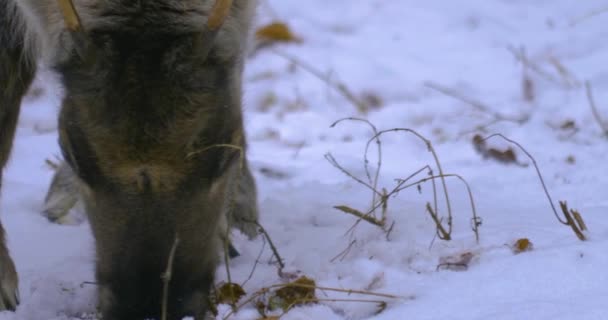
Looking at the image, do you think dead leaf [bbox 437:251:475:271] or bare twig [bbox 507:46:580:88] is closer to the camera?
dead leaf [bbox 437:251:475:271]

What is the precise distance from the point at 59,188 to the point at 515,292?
2645mm

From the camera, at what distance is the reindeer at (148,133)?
2.66 meters

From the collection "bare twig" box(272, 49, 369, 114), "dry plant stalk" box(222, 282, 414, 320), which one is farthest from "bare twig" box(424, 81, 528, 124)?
"dry plant stalk" box(222, 282, 414, 320)

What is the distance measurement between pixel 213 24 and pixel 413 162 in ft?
8.90

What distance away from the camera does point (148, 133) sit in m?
2.66

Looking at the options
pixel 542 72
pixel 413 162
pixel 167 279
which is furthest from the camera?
pixel 542 72

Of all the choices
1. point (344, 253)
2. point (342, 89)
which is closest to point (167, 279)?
point (344, 253)

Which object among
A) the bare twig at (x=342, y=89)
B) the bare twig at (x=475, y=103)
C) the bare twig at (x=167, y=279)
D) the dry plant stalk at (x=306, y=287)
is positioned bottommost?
the bare twig at (x=342, y=89)

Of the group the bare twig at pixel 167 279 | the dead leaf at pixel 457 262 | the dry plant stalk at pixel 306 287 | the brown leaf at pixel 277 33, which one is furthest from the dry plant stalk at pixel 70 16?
the brown leaf at pixel 277 33

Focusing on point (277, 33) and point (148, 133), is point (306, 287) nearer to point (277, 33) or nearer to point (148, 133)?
point (148, 133)

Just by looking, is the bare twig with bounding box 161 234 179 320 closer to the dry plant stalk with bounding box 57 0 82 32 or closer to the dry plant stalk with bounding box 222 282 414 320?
the dry plant stalk with bounding box 222 282 414 320

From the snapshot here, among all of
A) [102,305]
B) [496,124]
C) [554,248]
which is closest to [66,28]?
[102,305]

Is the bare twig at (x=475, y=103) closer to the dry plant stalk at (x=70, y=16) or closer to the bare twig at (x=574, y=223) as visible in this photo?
the bare twig at (x=574, y=223)

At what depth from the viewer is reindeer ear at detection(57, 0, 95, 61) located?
261 cm
